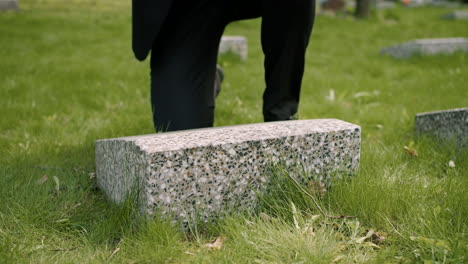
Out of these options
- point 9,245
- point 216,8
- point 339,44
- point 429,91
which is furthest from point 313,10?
point 339,44

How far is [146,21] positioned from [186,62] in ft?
0.91

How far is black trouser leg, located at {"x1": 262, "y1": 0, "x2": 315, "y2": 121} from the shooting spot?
6.82ft

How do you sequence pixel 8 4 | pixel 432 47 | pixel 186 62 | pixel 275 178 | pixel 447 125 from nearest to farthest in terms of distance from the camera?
pixel 275 178, pixel 186 62, pixel 447 125, pixel 432 47, pixel 8 4

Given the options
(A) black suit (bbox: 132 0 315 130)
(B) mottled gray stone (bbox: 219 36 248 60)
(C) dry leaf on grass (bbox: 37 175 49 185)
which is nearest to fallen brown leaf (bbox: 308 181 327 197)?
(A) black suit (bbox: 132 0 315 130)

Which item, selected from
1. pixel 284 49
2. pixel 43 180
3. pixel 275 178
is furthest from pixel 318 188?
pixel 43 180

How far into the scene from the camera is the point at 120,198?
1783 millimetres

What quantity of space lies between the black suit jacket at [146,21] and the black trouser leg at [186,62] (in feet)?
0.50

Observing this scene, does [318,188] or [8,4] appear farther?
[8,4]

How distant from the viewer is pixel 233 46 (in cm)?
557

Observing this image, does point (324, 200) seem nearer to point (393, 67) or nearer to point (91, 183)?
point (91, 183)

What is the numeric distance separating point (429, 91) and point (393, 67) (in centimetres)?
134

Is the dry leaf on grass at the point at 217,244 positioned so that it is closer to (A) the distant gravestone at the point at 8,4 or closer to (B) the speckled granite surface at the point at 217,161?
(B) the speckled granite surface at the point at 217,161

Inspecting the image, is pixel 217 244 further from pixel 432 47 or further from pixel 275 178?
pixel 432 47

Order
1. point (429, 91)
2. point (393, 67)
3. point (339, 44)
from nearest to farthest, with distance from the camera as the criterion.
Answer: point (429, 91), point (393, 67), point (339, 44)
